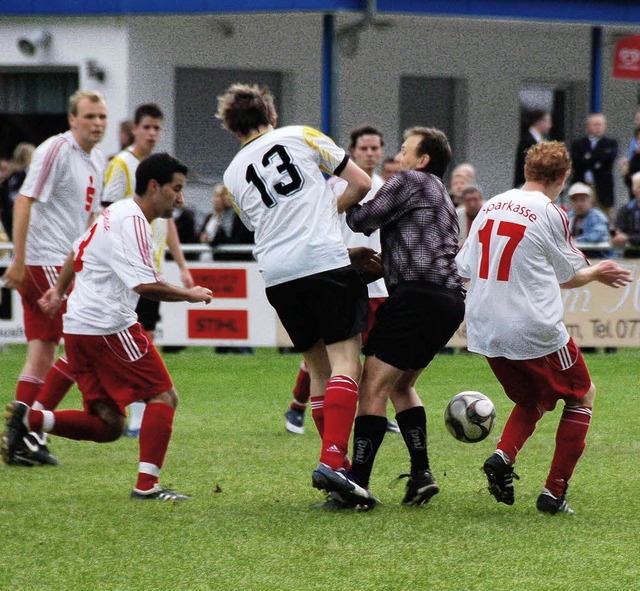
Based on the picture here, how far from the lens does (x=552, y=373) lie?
6.34 metres

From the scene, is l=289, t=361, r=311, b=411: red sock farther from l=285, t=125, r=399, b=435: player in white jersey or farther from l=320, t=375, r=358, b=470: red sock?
l=320, t=375, r=358, b=470: red sock

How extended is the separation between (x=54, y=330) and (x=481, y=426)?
289 cm

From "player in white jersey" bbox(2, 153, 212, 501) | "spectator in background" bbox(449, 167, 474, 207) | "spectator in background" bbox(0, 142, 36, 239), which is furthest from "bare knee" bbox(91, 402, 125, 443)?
"spectator in background" bbox(0, 142, 36, 239)

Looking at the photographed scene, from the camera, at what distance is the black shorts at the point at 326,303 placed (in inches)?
253

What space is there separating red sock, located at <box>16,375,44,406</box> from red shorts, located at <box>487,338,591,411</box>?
3.13 m

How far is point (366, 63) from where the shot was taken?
21.3 metres

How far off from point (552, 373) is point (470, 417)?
67 cm

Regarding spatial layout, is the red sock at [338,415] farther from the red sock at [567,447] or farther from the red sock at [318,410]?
the red sock at [567,447]

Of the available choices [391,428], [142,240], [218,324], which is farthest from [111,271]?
[218,324]

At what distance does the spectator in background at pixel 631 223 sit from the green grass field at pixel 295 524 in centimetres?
512

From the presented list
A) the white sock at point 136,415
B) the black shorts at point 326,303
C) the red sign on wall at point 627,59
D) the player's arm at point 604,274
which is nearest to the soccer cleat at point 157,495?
the black shorts at point 326,303

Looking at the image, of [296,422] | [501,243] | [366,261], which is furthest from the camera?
[296,422]

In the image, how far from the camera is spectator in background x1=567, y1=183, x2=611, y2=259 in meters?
14.3

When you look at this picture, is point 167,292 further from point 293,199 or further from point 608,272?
point 608,272
